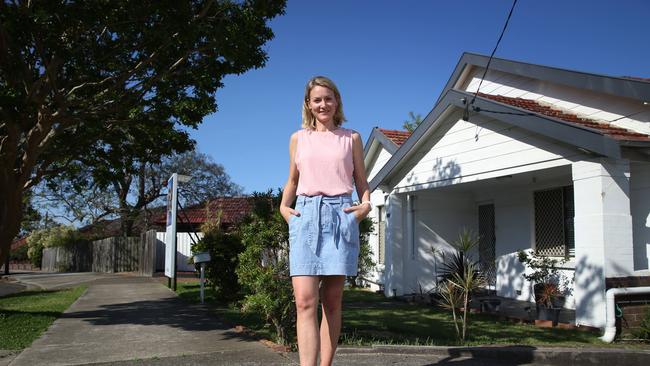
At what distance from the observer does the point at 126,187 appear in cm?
3059

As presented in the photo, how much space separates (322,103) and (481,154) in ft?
22.0

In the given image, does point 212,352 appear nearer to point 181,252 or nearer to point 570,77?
point 570,77

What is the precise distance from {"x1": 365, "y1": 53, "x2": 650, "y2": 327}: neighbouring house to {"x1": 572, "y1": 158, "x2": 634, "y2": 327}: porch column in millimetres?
14

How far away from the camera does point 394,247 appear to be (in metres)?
12.2

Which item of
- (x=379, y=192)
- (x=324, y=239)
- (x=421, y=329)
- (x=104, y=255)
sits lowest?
(x=421, y=329)

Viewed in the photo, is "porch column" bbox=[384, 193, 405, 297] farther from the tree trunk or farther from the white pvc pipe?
the tree trunk

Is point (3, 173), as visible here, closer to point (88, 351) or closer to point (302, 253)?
point (88, 351)

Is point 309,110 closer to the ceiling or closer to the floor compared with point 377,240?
closer to the ceiling

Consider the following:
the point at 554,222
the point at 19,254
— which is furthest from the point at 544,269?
the point at 19,254

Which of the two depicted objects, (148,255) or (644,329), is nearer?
(644,329)

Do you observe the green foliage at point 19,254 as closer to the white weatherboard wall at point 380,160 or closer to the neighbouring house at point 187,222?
the neighbouring house at point 187,222

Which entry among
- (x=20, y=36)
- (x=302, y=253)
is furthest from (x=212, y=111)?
(x=302, y=253)

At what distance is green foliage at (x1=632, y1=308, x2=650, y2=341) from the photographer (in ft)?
20.7

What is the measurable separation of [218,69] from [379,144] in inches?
281
